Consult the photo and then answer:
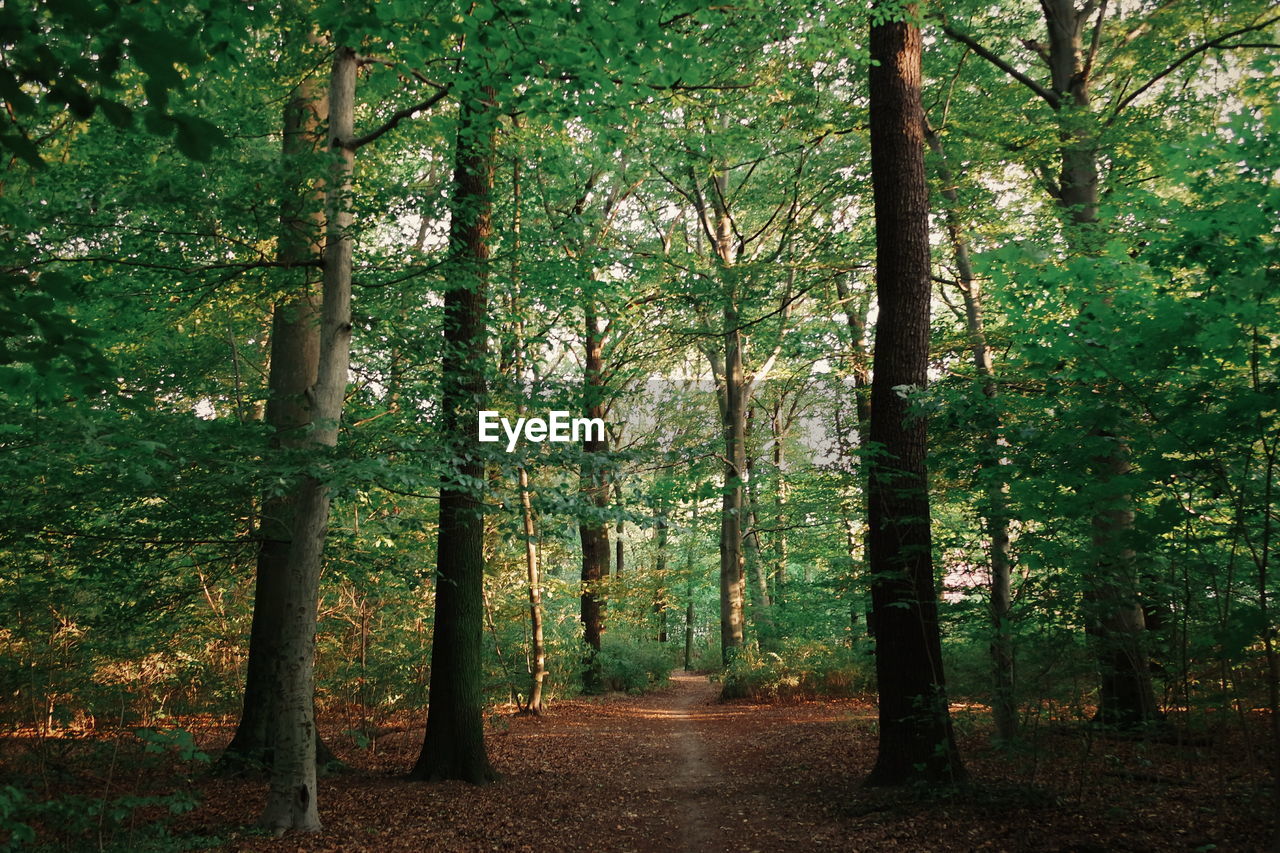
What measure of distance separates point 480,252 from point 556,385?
178cm

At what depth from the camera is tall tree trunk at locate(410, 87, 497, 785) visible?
24.9 ft

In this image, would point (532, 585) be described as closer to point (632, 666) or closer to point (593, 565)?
point (593, 565)

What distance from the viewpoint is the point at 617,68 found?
5.23 m

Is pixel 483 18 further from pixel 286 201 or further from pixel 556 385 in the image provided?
pixel 556 385

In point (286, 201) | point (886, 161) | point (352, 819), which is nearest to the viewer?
point (286, 201)

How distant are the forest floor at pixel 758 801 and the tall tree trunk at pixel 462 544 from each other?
0.44 metres

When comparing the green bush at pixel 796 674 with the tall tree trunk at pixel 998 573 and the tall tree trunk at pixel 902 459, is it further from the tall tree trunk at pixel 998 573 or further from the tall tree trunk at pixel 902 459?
the tall tree trunk at pixel 902 459

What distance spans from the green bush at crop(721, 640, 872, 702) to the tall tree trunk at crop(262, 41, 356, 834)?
1001 centimetres

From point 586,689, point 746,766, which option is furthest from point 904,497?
point 586,689

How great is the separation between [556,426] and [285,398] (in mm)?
2859

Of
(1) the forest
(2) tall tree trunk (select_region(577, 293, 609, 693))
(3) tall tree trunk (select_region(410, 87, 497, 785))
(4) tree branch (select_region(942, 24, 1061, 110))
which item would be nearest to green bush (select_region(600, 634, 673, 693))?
(2) tall tree trunk (select_region(577, 293, 609, 693))

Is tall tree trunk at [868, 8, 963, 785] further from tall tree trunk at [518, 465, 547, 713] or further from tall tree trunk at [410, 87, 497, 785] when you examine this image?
tall tree trunk at [518, 465, 547, 713]

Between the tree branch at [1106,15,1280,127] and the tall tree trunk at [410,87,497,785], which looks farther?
the tree branch at [1106,15,1280,127]

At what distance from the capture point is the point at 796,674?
14336 millimetres
